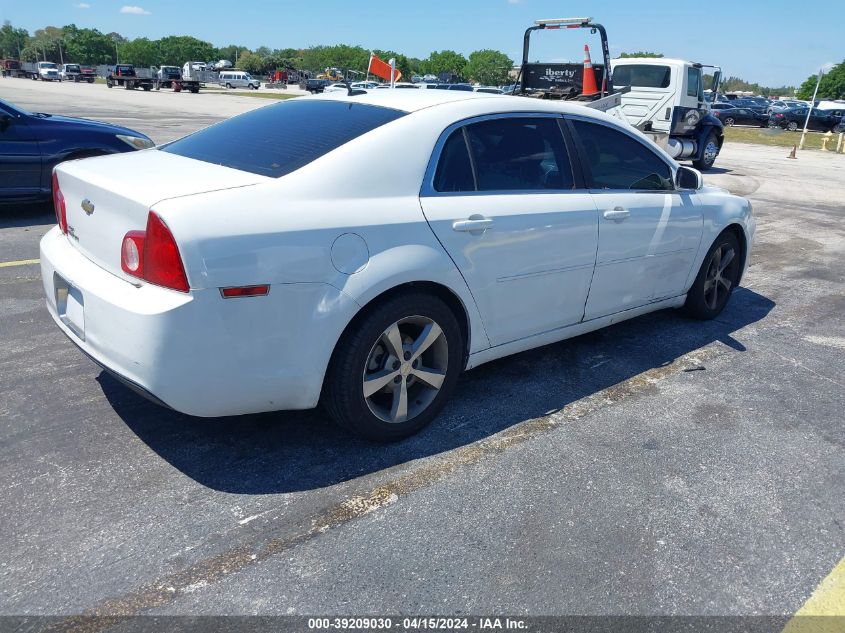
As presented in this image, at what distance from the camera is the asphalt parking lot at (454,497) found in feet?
7.84

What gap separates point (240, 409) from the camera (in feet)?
9.34

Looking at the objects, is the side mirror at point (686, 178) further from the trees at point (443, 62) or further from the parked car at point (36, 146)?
the trees at point (443, 62)

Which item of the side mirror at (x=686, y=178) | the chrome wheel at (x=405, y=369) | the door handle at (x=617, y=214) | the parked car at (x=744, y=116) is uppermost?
the parked car at (x=744, y=116)

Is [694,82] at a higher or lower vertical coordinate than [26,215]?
higher

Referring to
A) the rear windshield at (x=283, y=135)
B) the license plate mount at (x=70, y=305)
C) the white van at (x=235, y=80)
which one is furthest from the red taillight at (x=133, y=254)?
the white van at (x=235, y=80)

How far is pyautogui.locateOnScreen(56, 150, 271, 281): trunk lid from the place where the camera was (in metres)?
2.77

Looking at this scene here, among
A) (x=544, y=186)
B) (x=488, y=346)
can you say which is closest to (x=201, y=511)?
(x=488, y=346)

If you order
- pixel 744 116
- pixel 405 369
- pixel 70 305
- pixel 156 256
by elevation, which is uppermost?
pixel 744 116

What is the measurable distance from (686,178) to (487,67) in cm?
13467

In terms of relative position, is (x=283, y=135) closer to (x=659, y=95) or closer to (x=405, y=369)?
(x=405, y=369)

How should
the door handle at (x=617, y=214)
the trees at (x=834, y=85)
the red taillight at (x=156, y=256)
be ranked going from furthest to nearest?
1. the trees at (x=834, y=85)
2. the door handle at (x=617, y=214)
3. the red taillight at (x=156, y=256)

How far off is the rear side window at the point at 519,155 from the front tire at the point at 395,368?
0.75 metres

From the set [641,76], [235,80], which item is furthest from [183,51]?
[641,76]

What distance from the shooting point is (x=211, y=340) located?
2629mm
